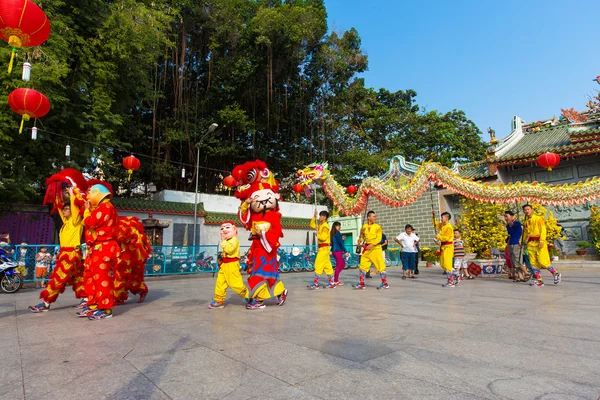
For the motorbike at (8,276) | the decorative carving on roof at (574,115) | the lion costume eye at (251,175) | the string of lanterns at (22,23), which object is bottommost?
the motorbike at (8,276)

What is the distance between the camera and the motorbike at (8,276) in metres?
7.90

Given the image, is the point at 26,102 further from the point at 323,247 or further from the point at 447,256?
the point at 447,256

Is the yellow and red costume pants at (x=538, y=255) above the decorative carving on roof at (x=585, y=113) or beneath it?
beneath

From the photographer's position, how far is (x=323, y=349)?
2.89 meters

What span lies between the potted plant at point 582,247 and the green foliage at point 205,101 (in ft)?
34.3

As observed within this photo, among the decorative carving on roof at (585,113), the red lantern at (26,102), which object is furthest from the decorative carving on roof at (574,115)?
the red lantern at (26,102)

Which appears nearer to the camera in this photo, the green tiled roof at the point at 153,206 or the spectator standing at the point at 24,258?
the spectator standing at the point at 24,258

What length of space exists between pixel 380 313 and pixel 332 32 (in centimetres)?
2112

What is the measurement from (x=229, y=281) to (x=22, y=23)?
456 centimetres

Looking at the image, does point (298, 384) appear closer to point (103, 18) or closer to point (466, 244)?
point (466, 244)

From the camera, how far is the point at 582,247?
42.5ft

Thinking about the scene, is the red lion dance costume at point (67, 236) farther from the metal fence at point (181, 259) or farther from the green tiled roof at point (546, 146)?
the green tiled roof at point (546, 146)

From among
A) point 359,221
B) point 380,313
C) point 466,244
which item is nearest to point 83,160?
point 380,313

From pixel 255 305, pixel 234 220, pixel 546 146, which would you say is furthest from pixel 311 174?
pixel 546 146
